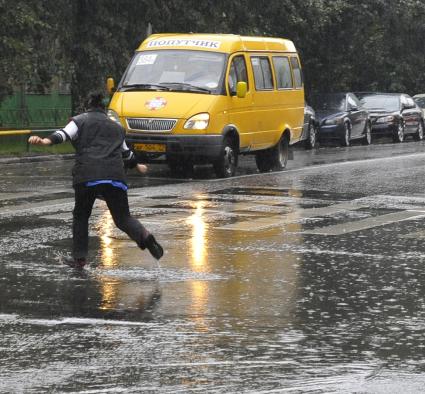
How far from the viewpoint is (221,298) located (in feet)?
30.5

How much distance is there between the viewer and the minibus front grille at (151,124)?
21016mm

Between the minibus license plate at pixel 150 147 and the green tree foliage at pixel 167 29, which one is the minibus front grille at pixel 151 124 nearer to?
the minibus license plate at pixel 150 147

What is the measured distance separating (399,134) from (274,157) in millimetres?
15790

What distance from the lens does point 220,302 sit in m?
9.09

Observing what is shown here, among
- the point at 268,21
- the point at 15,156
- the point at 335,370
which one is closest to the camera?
the point at 335,370

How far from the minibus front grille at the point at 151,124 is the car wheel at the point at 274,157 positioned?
11.1 feet

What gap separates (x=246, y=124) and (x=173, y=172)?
1.57 meters

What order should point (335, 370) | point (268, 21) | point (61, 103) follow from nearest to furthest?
point (335, 370), point (268, 21), point (61, 103)

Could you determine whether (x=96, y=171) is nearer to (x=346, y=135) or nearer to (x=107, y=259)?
(x=107, y=259)

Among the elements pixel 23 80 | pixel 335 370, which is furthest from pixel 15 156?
pixel 335 370

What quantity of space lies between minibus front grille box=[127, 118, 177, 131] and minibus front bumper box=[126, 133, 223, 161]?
13 centimetres

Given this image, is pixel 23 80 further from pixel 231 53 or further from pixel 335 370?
pixel 335 370

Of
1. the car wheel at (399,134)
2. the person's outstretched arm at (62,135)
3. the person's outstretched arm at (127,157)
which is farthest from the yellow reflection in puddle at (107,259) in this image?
the car wheel at (399,134)

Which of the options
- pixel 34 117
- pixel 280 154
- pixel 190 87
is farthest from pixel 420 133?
pixel 190 87
